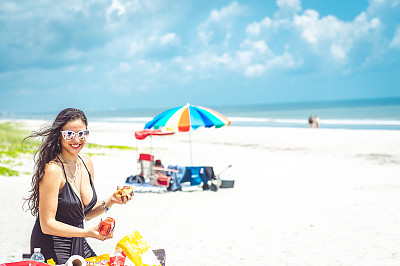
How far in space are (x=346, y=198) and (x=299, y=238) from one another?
3.11 m

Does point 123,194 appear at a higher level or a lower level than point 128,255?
higher

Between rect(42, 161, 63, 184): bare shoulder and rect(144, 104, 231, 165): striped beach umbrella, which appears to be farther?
rect(144, 104, 231, 165): striped beach umbrella

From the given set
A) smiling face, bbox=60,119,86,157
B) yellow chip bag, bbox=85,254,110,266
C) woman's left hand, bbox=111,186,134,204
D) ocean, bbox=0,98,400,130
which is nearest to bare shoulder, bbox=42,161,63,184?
smiling face, bbox=60,119,86,157

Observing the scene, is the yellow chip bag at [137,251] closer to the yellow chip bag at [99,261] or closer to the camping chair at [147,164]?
the yellow chip bag at [99,261]

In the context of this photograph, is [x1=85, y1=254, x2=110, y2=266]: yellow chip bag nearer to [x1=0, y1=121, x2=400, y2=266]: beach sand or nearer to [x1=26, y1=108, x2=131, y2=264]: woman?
[x1=26, y1=108, x2=131, y2=264]: woman

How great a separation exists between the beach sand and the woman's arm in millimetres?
1692

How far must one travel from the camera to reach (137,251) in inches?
110

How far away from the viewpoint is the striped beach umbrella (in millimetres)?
10602

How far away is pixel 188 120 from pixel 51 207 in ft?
25.8

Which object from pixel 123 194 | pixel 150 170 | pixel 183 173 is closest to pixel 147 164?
pixel 150 170

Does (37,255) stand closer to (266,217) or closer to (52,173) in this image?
(52,173)

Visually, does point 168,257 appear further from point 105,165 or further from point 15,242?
point 105,165

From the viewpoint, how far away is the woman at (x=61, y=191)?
2873mm

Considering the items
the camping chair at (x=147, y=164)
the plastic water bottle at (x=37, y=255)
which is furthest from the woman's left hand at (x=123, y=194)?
the camping chair at (x=147, y=164)
